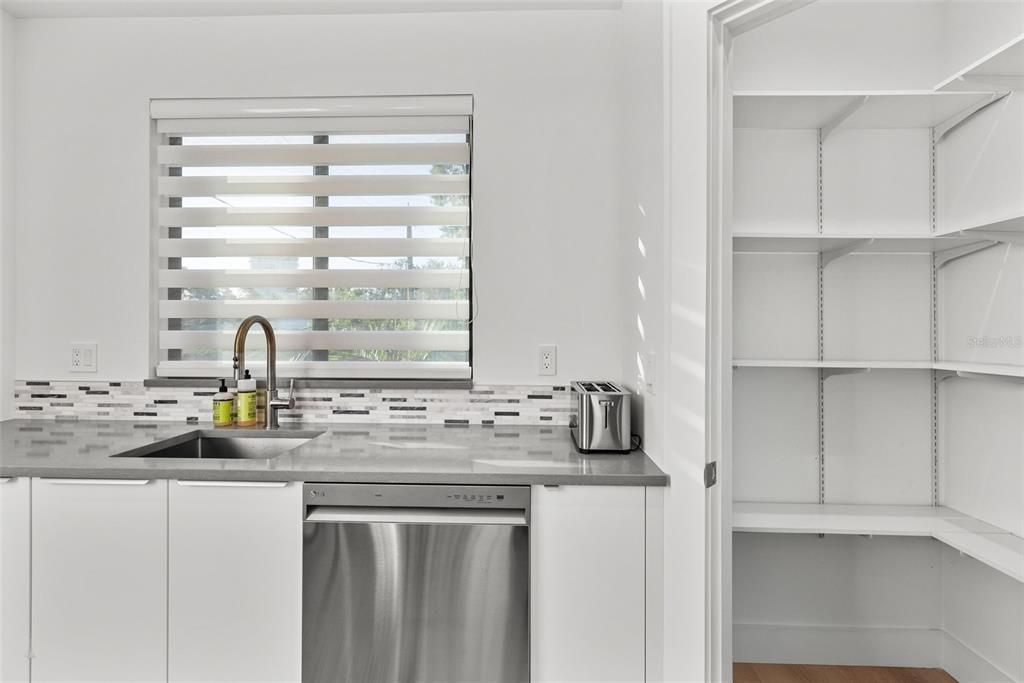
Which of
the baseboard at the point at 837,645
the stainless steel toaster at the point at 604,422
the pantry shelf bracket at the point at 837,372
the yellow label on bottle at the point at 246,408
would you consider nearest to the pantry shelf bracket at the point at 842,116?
the pantry shelf bracket at the point at 837,372

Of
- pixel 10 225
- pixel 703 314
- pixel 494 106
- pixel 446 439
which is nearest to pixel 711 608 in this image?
pixel 703 314

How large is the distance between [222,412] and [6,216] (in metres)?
1.22

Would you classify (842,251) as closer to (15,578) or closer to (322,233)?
(322,233)

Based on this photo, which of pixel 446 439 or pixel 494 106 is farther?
pixel 494 106

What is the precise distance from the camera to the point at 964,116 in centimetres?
198

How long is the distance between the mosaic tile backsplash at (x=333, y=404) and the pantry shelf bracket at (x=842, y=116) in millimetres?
1318

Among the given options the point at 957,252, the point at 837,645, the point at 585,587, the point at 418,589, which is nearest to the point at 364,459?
the point at 418,589

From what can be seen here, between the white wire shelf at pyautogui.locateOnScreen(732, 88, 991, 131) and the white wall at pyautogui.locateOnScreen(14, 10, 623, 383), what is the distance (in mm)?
537

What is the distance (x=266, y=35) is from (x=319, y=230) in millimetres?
776

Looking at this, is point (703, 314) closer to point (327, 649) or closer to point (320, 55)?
point (327, 649)

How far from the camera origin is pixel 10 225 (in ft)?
7.76

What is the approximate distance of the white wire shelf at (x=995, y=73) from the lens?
1.53 meters

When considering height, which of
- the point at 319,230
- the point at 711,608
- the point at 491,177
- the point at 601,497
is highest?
the point at 491,177

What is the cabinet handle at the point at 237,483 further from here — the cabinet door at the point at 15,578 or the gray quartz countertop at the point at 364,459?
the cabinet door at the point at 15,578
